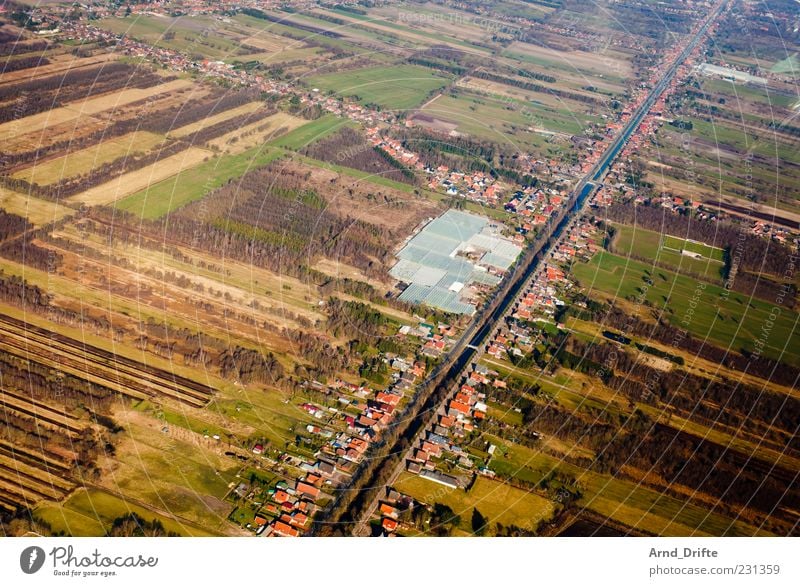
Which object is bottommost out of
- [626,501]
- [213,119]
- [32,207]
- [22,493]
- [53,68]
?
[626,501]

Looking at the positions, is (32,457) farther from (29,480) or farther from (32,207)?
(32,207)

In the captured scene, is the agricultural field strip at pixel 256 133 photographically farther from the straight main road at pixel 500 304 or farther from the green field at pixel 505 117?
the straight main road at pixel 500 304

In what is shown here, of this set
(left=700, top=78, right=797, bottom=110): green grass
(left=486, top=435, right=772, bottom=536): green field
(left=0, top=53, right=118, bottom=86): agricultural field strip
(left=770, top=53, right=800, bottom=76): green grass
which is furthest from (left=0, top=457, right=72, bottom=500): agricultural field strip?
(left=770, top=53, right=800, bottom=76): green grass

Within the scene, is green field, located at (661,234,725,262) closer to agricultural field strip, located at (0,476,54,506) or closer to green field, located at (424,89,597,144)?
green field, located at (424,89,597,144)

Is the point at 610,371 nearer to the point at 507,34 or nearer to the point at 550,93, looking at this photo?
the point at 550,93

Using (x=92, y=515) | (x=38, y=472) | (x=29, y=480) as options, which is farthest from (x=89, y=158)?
(x=92, y=515)

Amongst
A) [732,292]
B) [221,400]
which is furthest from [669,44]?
[221,400]

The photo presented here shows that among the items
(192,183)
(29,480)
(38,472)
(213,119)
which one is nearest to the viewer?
(29,480)
